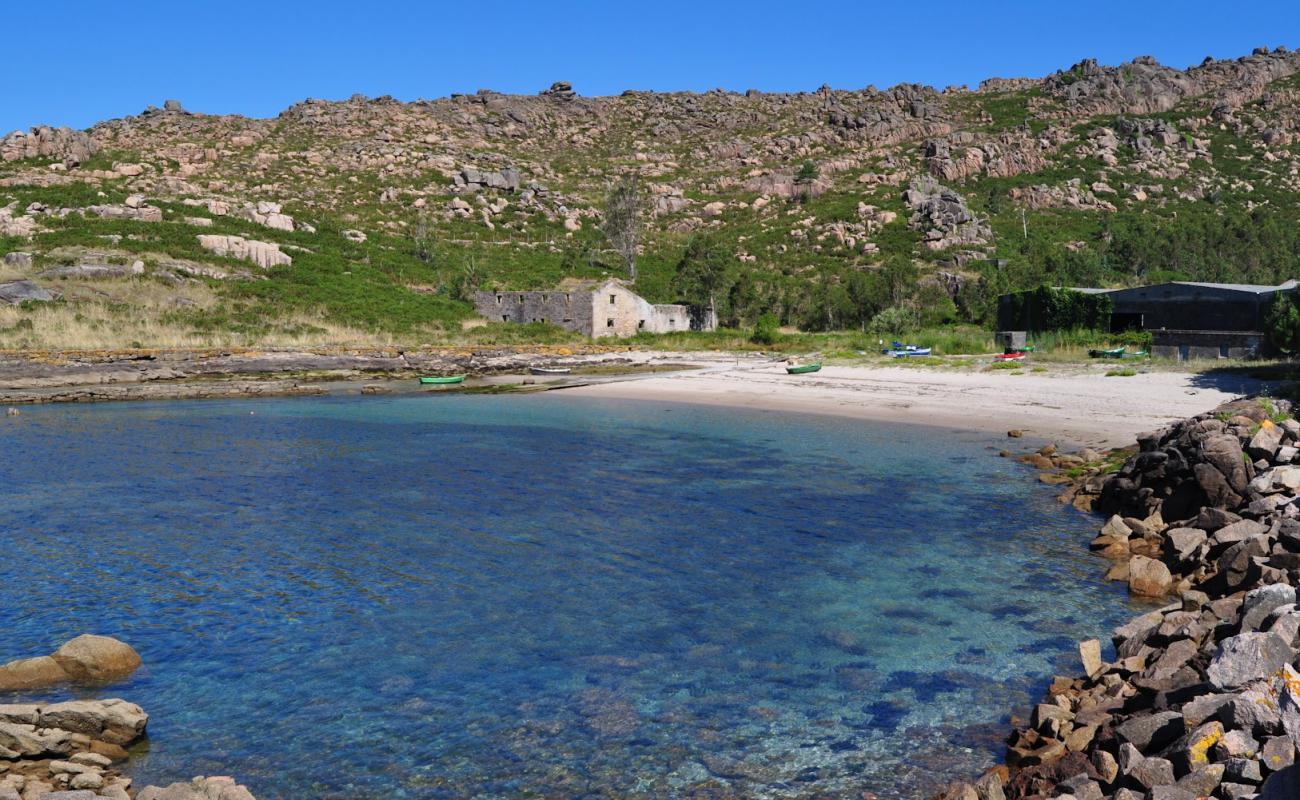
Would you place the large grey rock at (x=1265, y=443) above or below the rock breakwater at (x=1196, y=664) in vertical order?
above

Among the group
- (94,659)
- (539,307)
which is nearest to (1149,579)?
(94,659)

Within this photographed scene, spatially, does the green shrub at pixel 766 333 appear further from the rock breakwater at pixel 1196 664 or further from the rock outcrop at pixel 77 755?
the rock outcrop at pixel 77 755

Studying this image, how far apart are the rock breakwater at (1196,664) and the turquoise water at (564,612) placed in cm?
77

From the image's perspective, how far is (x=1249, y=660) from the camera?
24.4ft

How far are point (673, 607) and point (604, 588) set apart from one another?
1401 millimetres

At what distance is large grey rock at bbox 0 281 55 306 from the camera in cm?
5662

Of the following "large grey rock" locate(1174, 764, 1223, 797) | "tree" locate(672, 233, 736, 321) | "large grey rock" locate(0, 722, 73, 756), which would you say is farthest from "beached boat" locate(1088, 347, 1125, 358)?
"large grey rock" locate(0, 722, 73, 756)

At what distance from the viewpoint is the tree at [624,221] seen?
3730 inches

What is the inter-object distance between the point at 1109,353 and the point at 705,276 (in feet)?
118

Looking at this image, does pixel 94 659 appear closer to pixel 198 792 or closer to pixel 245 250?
pixel 198 792

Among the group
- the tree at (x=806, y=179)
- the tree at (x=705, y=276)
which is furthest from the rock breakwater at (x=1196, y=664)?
the tree at (x=806, y=179)

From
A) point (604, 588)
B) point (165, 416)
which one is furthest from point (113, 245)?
point (604, 588)

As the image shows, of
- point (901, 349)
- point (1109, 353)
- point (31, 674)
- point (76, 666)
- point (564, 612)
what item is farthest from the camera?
point (901, 349)

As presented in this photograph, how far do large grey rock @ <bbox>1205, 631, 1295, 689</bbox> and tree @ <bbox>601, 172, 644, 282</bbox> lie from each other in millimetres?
86926
